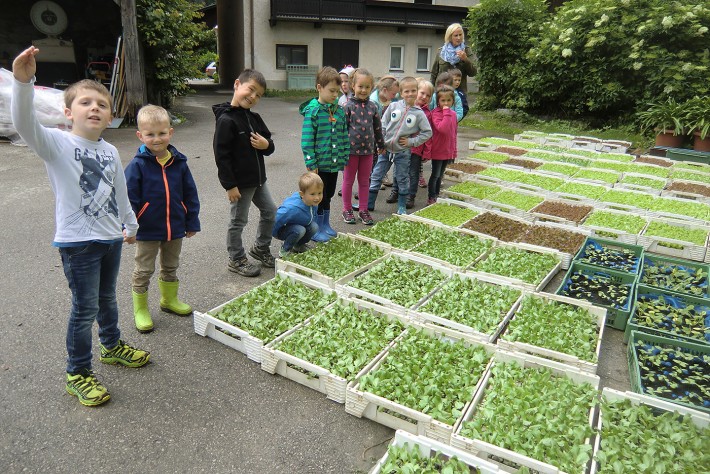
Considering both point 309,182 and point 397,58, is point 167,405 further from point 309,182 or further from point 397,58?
point 397,58

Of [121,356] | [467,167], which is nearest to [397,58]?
[467,167]

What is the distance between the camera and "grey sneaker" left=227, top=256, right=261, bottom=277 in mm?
4910

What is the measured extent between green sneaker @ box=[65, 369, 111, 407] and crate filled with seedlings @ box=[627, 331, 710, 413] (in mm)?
3368

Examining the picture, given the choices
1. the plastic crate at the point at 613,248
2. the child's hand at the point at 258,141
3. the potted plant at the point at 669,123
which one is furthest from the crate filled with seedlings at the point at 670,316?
the potted plant at the point at 669,123

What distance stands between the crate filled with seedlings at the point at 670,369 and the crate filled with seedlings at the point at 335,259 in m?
2.34

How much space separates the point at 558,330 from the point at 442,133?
3733 millimetres

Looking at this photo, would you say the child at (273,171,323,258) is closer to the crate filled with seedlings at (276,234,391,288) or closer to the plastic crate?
the crate filled with seedlings at (276,234,391,288)

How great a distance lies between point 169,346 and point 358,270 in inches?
69.6

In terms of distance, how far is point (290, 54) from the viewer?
78.4ft

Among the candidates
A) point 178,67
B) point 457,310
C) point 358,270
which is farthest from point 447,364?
point 178,67

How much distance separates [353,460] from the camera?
2.78 m

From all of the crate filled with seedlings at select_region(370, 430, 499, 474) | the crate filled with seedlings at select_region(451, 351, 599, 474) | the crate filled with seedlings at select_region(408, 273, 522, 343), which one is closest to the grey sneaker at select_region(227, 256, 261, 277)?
the crate filled with seedlings at select_region(408, 273, 522, 343)

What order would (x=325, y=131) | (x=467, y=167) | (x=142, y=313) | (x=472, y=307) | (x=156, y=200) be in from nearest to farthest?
1. (x=156, y=200)
2. (x=142, y=313)
3. (x=472, y=307)
4. (x=325, y=131)
5. (x=467, y=167)

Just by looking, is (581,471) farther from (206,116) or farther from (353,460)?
(206,116)
